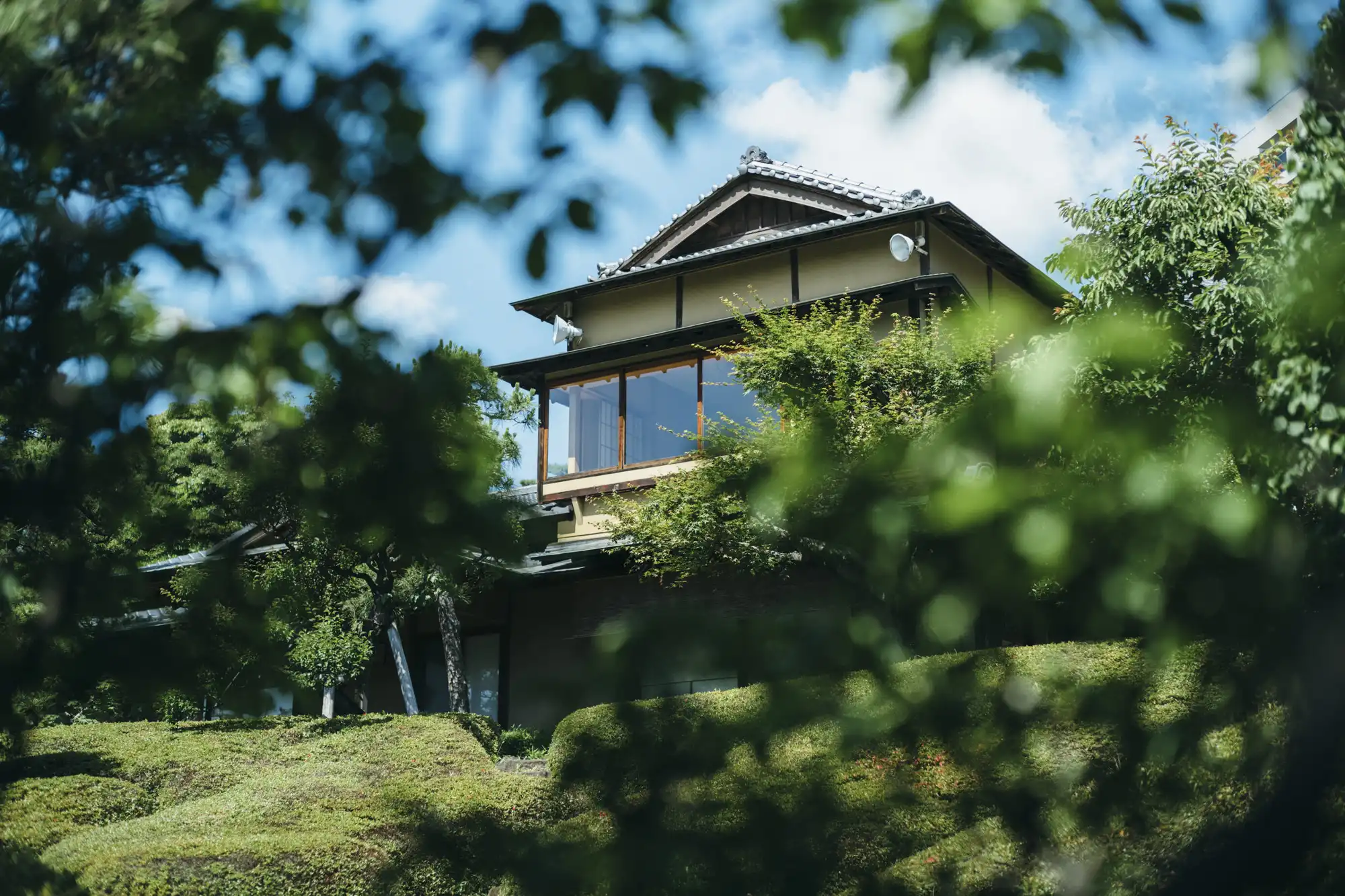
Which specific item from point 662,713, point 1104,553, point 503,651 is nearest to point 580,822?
point 662,713

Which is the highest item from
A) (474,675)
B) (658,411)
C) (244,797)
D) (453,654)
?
(658,411)

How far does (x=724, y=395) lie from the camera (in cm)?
1706

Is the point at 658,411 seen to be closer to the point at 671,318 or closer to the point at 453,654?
the point at 671,318

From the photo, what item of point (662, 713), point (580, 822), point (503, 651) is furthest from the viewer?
point (503, 651)

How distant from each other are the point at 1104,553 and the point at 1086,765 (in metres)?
0.38

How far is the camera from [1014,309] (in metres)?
1.60

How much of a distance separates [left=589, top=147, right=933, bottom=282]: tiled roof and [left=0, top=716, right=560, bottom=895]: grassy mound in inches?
305

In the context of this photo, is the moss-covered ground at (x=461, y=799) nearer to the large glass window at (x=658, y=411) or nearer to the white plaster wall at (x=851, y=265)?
the large glass window at (x=658, y=411)

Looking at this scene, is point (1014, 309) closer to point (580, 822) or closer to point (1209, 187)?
point (580, 822)

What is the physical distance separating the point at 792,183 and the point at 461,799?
11.4 meters

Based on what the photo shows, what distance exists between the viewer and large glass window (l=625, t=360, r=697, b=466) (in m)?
17.5

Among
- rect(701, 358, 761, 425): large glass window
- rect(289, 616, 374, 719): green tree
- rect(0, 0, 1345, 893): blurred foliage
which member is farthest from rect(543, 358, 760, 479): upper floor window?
rect(0, 0, 1345, 893): blurred foliage

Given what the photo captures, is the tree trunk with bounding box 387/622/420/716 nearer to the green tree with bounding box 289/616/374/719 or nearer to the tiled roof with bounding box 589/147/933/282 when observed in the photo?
the green tree with bounding box 289/616/374/719

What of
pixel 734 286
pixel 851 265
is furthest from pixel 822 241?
pixel 734 286
